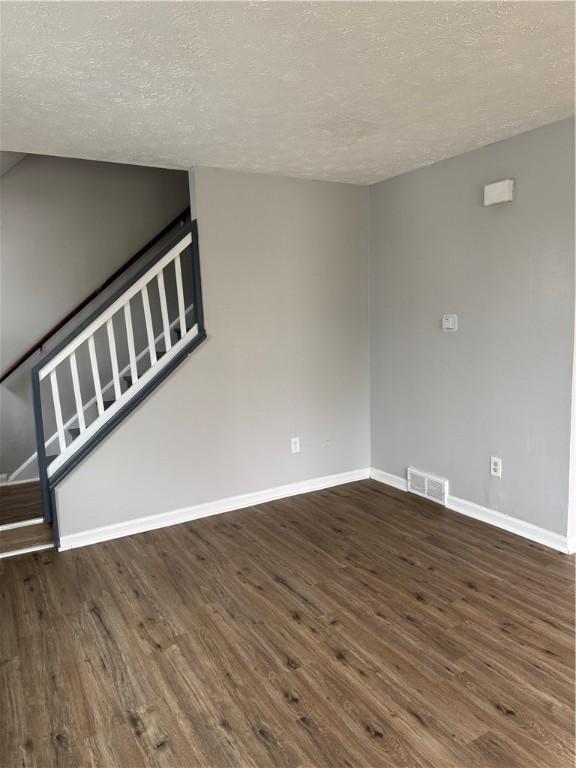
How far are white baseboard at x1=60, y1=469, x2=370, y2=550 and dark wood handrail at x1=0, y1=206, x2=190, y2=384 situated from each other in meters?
1.78

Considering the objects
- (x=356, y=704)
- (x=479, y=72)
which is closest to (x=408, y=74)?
(x=479, y=72)

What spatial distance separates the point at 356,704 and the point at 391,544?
1.35 m

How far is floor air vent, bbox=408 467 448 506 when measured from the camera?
12.1 feet

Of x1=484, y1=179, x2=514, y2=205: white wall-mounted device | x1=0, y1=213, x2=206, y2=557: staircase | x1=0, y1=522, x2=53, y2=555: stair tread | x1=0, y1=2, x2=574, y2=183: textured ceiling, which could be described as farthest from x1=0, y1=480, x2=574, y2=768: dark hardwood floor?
x1=0, y1=2, x2=574, y2=183: textured ceiling

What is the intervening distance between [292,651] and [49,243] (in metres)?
3.91

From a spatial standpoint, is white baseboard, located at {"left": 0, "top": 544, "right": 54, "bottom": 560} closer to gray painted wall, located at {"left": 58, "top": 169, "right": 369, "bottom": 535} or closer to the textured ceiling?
gray painted wall, located at {"left": 58, "top": 169, "right": 369, "bottom": 535}

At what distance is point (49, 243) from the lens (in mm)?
4543

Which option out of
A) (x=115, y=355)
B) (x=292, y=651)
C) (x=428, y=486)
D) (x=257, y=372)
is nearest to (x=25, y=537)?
→ (x=115, y=355)

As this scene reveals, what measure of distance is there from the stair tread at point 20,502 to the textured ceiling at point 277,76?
235cm

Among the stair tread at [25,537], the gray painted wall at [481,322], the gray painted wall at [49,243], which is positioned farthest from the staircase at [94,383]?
the gray painted wall at [481,322]

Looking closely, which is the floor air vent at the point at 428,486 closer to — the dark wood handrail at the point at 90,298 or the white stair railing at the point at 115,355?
the white stair railing at the point at 115,355

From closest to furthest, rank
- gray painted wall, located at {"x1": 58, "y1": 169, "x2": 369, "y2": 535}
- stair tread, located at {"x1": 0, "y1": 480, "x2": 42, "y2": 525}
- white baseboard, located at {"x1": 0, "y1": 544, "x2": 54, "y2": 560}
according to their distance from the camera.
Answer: white baseboard, located at {"x1": 0, "y1": 544, "x2": 54, "y2": 560}
gray painted wall, located at {"x1": 58, "y1": 169, "x2": 369, "y2": 535}
stair tread, located at {"x1": 0, "y1": 480, "x2": 42, "y2": 525}

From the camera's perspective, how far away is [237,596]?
2.62 meters

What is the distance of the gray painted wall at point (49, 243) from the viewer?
444 centimetres
